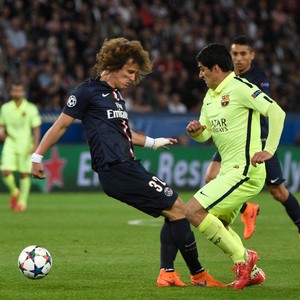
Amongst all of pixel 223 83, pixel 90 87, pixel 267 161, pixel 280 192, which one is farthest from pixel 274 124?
pixel 280 192

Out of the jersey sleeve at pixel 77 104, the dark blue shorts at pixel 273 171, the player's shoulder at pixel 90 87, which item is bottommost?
the dark blue shorts at pixel 273 171

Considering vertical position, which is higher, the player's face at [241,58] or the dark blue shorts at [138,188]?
the player's face at [241,58]

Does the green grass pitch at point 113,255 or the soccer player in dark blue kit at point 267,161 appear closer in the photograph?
the green grass pitch at point 113,255

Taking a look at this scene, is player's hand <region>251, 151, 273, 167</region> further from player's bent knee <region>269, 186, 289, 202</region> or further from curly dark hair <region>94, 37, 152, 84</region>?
player's bent knee <region>269, 186, 289, 202</region>

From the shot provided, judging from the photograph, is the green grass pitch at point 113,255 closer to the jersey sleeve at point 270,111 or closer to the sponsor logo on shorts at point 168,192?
the sponsor logo on shorts at point 168,192

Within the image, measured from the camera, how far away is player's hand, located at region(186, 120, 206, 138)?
827 cm

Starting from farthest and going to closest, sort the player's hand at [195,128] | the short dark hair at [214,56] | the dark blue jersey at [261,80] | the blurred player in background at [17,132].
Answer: the blurred player in background at [17,132] < the dark blue jersey at [261,80] < the player's hand at [195,128] < the short dark hair at [214,56]

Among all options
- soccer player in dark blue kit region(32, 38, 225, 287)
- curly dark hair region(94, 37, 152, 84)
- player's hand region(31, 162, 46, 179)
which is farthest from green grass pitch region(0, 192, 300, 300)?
curly dark hair region(94, 37, 152, 84)

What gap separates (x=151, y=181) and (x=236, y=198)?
0.74 m

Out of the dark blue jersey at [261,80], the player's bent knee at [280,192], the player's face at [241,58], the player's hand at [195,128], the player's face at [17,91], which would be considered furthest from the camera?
the player's face at [17,91]

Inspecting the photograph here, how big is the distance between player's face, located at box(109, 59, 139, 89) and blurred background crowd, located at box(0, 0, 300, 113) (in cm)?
1259

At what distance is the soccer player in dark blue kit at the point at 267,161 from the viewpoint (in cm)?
1068

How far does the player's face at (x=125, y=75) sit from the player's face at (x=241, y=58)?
289 centimetres

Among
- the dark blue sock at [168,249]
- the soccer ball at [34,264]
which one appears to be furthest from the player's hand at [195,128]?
the soccer ball at [34,264]
